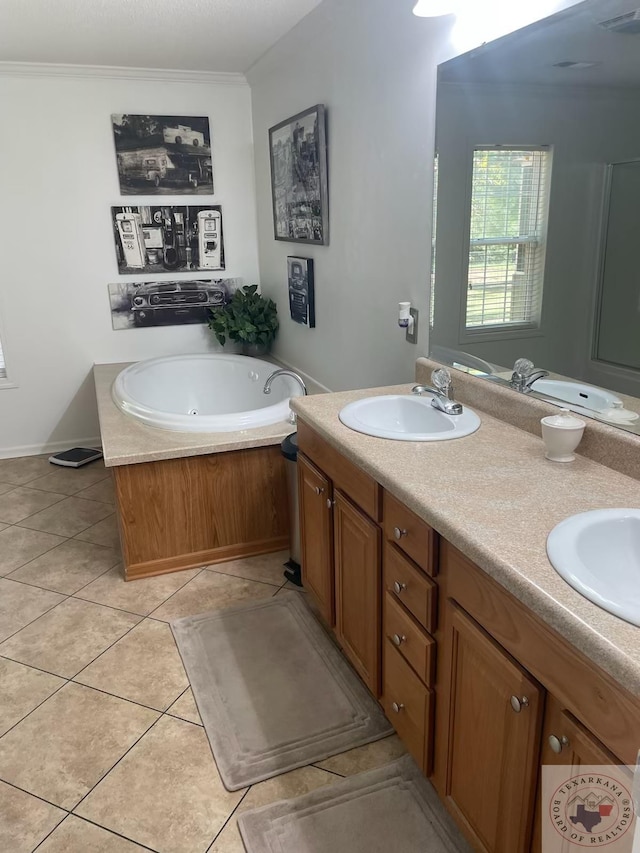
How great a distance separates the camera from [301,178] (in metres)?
3.38

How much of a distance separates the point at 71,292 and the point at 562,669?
12.6 ft

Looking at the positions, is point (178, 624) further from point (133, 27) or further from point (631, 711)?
point (133, 27)

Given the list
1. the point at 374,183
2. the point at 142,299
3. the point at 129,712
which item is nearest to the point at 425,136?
the point at 374,183

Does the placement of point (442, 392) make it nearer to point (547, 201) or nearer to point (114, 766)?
point (547, 201)

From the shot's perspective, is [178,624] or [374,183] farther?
[374,183]

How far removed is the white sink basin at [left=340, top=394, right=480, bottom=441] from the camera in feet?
6.31

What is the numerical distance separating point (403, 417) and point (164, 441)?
111 cm

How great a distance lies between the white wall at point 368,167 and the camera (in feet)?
7.61

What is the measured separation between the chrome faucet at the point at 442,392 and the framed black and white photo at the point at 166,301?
2.58m

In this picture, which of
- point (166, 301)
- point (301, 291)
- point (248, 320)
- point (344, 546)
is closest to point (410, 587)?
point (344, 546)

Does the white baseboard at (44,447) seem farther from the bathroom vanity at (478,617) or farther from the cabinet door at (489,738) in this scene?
the cabinet door at (489,738)

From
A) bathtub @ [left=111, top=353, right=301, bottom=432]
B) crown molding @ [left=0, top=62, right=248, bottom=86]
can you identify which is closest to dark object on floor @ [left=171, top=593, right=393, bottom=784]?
bathtub @ [left=111, top=353, right=301, bottom=432]

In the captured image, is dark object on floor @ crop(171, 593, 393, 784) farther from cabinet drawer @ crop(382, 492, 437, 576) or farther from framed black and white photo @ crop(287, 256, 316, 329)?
framed black and white photo @ crop(287, 256, 316, 329)

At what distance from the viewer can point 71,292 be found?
4.14m
